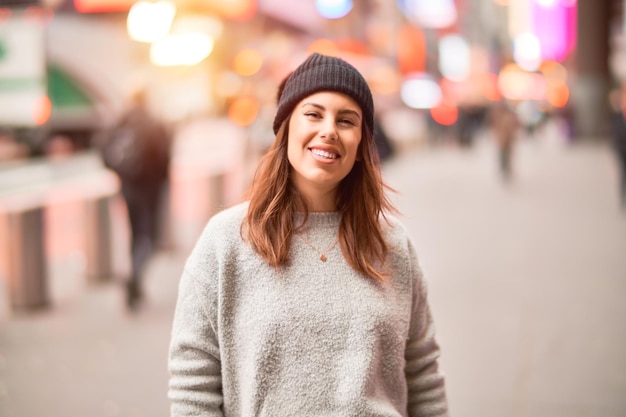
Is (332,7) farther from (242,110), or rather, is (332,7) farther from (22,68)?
(22,68)

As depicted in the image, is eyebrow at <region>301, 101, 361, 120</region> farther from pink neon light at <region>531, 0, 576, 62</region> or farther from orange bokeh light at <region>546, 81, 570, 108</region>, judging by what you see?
orange bokeh light at <region>546, 81, 570, 108</region>

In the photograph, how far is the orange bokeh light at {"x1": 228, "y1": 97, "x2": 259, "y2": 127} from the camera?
28.5 meters

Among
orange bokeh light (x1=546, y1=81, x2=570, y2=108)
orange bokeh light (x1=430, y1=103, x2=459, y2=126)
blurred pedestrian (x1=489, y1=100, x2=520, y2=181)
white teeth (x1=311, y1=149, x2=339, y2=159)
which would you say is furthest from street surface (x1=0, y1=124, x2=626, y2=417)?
orange bokeh light (x1=546, y1=81, x2=570, y2=108)

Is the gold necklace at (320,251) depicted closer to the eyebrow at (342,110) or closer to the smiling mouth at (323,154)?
the smiling mouth at (323,154)

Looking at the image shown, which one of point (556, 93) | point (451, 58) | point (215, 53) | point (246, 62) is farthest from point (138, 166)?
point (556, 93)

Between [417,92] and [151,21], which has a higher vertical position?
[151,21]

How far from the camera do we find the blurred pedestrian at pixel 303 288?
196 cm

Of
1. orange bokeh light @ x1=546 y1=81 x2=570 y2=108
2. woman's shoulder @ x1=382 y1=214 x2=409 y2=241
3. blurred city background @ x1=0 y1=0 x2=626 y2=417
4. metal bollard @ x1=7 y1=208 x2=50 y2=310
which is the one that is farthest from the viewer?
orange bokeh light @ x1=546 y1=81 x2=570 y2=108

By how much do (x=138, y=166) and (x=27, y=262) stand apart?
1445 mm

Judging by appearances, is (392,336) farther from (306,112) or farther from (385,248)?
(306,112)

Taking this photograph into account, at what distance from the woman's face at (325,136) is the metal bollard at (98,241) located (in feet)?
23.3

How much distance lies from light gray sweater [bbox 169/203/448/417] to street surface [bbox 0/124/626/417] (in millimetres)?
475

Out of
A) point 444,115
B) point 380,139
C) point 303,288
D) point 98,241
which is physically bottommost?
point 98,241

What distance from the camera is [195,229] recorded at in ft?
39.4
